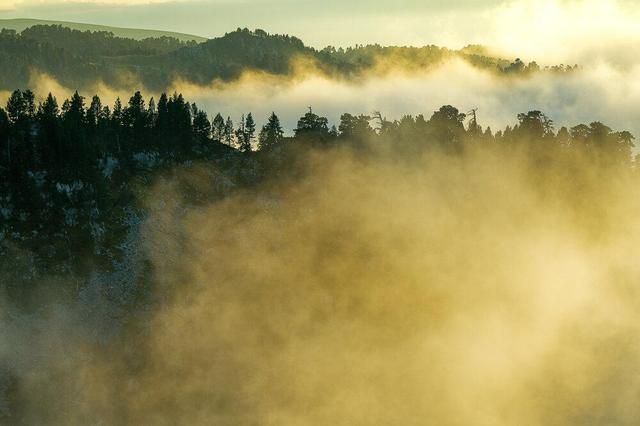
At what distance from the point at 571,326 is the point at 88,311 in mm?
103371

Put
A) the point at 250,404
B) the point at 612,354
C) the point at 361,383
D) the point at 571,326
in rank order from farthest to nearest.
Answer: the point at 571,326, the point at 612,354, the point at 361,383, the point at 250,404

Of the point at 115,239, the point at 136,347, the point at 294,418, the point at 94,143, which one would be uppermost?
the point at 94,143

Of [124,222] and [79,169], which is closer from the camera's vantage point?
[79,169]

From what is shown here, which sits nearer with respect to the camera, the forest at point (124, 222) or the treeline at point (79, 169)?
the forest at point (124, 222)

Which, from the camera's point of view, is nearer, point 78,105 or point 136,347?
point 136,347

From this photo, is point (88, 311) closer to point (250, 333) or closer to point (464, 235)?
point (250, 333)

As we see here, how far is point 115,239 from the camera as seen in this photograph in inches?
6186

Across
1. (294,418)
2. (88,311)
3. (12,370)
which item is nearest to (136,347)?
(88,311)

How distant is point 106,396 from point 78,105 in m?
75.1

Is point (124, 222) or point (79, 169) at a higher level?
point (79, 169)

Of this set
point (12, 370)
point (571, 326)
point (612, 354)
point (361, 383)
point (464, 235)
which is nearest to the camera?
point (12, 370)

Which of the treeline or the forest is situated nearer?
the forest

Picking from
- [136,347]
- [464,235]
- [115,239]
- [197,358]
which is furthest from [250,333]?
[464,235]

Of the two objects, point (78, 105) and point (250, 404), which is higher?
point (78, 105)
